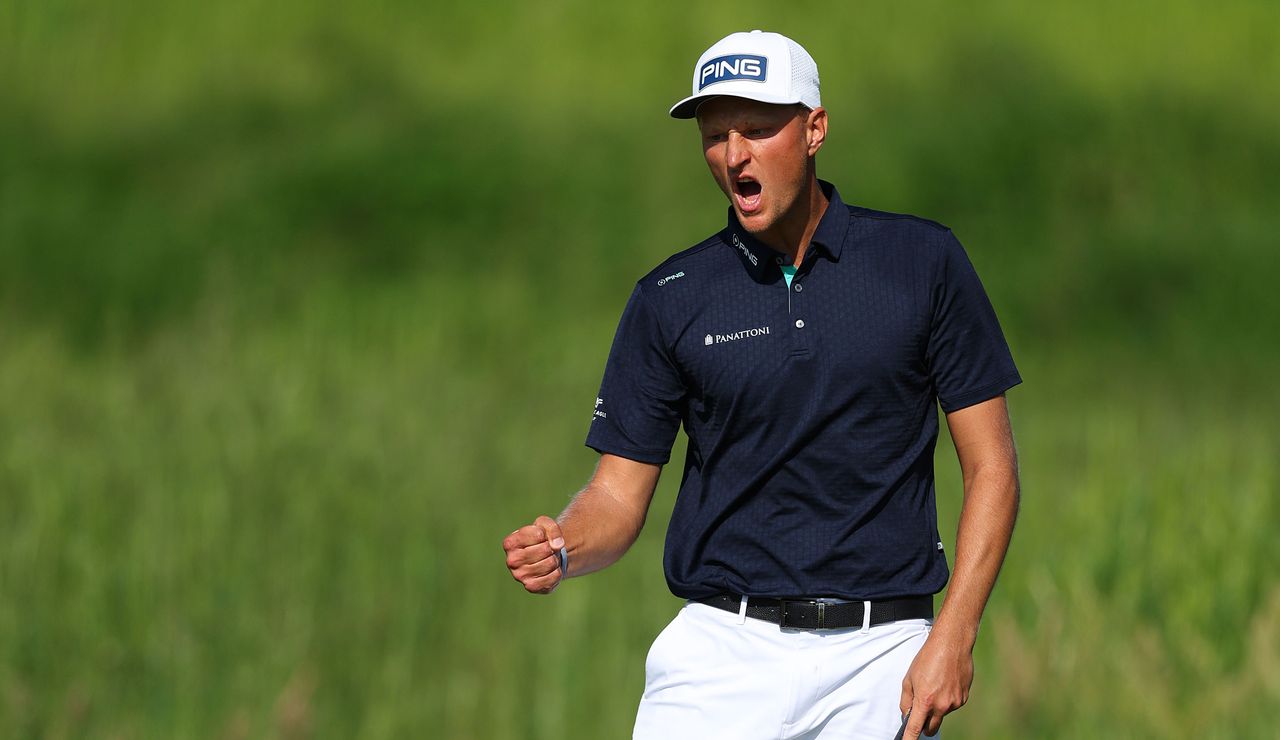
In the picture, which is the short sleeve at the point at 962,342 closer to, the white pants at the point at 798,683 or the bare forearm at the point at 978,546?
the bare forearm at the point at 978,546

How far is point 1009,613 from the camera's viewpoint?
11.3 m

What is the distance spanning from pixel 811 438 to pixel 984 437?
0.41 m

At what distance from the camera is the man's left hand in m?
4.25

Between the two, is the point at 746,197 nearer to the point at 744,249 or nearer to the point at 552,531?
the point at 744,249

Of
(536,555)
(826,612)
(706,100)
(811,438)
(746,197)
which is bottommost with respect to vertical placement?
(826,612)

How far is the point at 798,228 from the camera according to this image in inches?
179

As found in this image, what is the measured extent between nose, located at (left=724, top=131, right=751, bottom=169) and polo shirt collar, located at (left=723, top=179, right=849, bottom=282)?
0.13 meters

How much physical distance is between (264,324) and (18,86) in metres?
7.85

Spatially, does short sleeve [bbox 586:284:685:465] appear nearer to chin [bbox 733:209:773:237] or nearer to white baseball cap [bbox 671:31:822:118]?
chin [bbox 733:209:773:237]

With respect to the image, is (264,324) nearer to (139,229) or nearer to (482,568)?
(139,229)

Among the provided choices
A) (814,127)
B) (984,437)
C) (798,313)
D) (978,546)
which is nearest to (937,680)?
(978,546)

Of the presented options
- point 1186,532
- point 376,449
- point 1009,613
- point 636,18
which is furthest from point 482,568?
point 636,18

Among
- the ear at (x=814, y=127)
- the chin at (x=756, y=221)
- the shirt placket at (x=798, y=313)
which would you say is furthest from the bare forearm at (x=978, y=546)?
the ear at (x=814, y=127)

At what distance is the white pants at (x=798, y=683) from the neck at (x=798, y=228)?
3.02 ft
